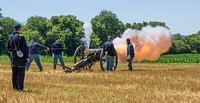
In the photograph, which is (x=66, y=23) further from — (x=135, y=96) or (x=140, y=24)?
(x=135, y=96)

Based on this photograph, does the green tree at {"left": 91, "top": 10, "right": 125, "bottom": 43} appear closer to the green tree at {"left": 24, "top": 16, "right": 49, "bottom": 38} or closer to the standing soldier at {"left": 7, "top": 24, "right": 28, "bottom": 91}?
the green tree at {"left": 24, "top": 16, "right": 49, "bottom": 38}

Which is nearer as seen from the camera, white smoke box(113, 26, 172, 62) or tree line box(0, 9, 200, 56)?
white smoke box(113, 26, 172, 62)

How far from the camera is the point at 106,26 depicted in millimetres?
137375

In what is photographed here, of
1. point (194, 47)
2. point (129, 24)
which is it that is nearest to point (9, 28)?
point (129, 24)

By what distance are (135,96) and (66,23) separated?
109 meters

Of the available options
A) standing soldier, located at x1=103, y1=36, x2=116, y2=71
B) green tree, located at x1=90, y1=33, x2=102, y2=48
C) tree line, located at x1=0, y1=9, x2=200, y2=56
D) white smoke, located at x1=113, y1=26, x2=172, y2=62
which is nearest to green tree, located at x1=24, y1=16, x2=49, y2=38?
tree line, located at x1=0, y1=9, x2=200, y2=56

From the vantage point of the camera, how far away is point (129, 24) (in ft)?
515

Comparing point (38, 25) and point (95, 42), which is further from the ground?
point (38, 25)

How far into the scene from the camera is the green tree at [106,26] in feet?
436

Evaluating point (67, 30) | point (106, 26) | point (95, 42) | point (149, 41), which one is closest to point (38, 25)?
point (67, 30)

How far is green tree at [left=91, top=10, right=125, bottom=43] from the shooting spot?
5226 inches

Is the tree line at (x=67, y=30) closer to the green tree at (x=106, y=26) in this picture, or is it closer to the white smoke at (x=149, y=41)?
the green tree at (x=106, y=26)

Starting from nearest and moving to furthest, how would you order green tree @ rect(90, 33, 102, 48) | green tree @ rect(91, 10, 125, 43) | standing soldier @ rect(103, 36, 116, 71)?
standing soldier @ rect(103, 36, 116, 71) < green tree @ rect(90, 33, 102, 48) < green tree @ rect(91, 10, 125, 43)

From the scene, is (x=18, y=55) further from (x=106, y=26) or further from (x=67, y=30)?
(x=106, y=26)
